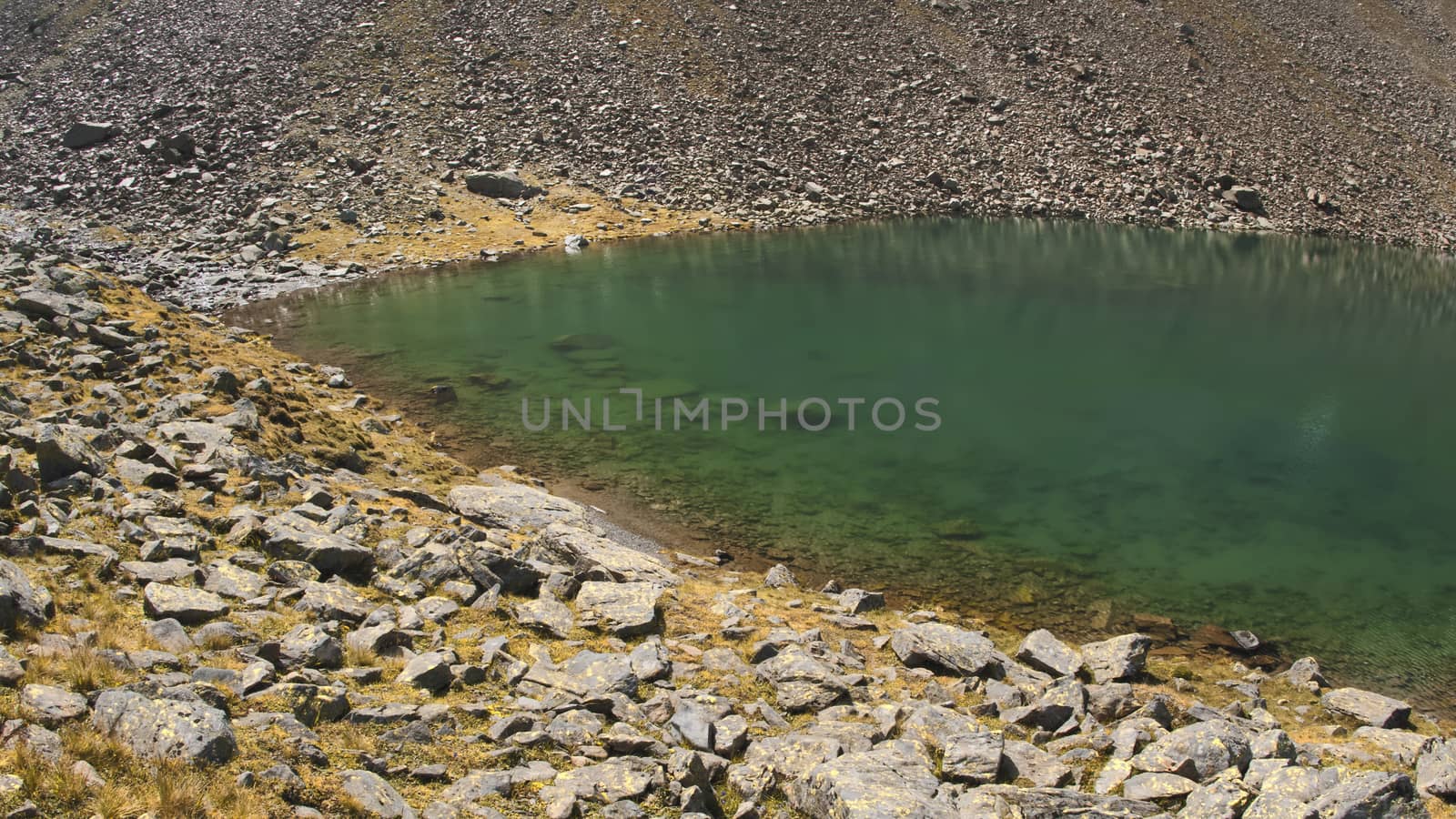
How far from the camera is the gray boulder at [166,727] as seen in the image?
312 inches

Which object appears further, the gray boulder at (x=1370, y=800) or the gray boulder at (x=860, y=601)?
the gray boulder at (x=860, y=601)

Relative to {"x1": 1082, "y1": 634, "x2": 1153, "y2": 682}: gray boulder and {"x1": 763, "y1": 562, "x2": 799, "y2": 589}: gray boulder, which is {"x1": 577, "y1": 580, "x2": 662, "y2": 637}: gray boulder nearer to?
{"x1": 763, "y1": 562, "x2": 799, "y2": 589}: gray boulder

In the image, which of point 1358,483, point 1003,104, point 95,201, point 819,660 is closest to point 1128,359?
point 1358,483

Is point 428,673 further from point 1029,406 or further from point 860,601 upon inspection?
point 1029,406

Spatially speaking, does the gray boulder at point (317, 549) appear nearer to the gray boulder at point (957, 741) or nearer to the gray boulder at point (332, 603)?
the gray boulder at point (332, 603)

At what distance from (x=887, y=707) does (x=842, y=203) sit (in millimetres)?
64864

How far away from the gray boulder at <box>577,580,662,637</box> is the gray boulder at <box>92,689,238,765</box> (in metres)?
6.51

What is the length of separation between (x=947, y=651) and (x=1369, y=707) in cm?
707

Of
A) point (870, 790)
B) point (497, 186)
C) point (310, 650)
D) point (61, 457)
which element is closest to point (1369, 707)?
point (870, 790)

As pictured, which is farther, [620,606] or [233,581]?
[620,606]

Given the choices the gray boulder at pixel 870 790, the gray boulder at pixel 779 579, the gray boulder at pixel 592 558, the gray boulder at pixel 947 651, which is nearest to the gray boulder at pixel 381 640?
the gray boulder at pixel 592 558

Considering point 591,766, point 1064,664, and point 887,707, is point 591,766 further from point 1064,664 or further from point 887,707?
point 1064,664

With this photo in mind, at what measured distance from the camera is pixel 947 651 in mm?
15211

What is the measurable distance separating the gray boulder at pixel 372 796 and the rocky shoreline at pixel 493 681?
1.3 inches
